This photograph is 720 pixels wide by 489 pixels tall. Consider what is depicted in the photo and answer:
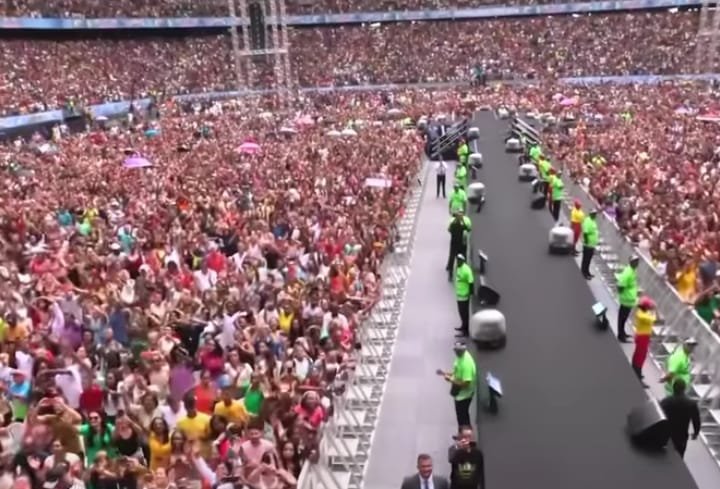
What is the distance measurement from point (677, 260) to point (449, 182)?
45.6ft

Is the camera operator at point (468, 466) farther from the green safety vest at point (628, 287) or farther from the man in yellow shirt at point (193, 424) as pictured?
the green safety vest at point (628, 287)

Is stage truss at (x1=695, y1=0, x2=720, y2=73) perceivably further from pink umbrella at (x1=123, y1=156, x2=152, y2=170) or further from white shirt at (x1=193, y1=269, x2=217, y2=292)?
white shirt at (x1=193, y1=269, x2=217, y2=292)

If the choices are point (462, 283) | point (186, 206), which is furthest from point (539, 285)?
point (186, 206)

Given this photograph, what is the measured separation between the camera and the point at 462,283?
1115 cm

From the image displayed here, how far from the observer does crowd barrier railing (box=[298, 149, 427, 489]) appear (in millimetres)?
7836

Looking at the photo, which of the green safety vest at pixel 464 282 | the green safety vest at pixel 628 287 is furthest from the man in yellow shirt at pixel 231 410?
the green safety vest at pixel 628 287

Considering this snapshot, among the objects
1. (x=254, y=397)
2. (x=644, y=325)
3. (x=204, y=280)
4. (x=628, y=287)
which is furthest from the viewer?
(x=204, y=280)

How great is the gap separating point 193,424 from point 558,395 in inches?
139

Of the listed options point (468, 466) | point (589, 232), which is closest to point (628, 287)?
point (589, 232)

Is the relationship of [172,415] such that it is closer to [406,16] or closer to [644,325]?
[644,325]

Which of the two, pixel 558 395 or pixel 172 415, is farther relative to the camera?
pixel 558 395

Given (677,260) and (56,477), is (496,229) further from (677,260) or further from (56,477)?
(56,477)

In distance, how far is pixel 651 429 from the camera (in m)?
6.66

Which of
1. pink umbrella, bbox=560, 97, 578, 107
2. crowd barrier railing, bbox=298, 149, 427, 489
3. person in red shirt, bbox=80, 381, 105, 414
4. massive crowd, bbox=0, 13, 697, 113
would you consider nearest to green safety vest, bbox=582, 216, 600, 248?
crowd barrier railing, bbox=298, 149, 427, 489
